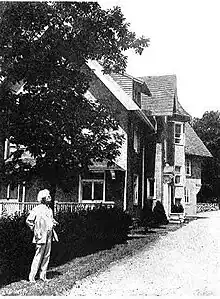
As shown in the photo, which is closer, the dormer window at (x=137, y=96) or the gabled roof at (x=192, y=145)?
the dormer window at (x=137, y=96)

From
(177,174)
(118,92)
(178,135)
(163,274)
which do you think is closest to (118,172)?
(118,92)

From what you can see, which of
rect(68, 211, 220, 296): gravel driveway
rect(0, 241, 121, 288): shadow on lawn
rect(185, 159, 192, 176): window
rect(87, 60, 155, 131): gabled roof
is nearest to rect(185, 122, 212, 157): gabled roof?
rect(185, 159, 192, 176): window

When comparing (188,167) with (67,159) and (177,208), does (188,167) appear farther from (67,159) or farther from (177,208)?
(67,159)

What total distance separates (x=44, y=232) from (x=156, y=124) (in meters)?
21.2

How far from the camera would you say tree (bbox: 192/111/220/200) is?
47.2 metres

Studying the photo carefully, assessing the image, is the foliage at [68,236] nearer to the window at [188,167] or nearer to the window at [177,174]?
the window at [177,174]

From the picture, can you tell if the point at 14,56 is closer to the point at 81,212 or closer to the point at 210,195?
the point at 81,212

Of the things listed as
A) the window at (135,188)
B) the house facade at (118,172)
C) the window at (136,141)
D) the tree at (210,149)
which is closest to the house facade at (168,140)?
the window at (136,141)

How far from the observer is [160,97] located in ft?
101

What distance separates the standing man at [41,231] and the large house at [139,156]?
4.97m

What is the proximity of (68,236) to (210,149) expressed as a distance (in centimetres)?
3690

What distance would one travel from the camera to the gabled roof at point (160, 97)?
97.9 feet

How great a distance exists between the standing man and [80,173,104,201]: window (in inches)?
508

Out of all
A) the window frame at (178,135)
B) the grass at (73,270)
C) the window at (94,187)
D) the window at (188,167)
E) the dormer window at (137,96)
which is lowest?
the grass at (73,270)
